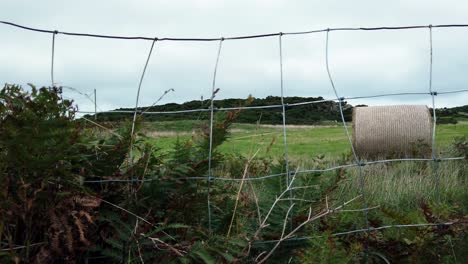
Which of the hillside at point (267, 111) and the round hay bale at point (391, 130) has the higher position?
Answer: the hillside at point (267, 111)

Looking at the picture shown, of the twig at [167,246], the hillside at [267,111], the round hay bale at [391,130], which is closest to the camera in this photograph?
the twig at [167,246]

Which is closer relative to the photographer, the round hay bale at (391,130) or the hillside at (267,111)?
the hillside at (267,111)

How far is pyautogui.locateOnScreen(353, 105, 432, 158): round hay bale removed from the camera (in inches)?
566

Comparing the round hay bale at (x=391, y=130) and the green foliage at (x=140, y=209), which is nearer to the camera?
the green foliage at (x=140, y=209)

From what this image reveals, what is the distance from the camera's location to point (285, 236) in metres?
3.78

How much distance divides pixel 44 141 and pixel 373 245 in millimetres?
1861

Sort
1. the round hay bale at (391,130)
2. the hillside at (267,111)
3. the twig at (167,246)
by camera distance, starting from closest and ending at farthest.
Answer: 1. the twig at (167,246)
2. the hillside at (267,111)
3. the round hay bale at (391,130)

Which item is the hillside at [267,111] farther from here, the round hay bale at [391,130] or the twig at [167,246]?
the round hay bale at [391,130]

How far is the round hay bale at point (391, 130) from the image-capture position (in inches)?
566

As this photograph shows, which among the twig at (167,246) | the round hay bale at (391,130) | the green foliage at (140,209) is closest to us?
the green foliage at (140,209)

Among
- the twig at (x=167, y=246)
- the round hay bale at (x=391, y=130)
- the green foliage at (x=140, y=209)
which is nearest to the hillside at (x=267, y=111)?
the green foliage at (x=140, y=209)

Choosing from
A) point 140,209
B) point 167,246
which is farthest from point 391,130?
point 167,246

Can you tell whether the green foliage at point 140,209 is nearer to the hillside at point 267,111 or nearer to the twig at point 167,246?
the twig at point 167,246

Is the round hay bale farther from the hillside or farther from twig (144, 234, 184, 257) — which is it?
twig (144, 234, 184, 257)
